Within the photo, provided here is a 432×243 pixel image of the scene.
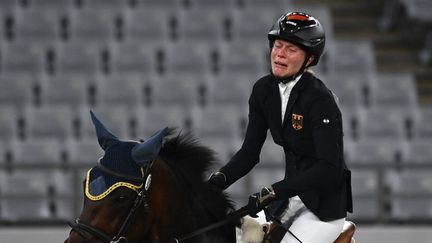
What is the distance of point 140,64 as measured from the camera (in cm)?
1059

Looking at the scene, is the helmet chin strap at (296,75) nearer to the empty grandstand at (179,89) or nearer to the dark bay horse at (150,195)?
the dark bay horse at (150,195)

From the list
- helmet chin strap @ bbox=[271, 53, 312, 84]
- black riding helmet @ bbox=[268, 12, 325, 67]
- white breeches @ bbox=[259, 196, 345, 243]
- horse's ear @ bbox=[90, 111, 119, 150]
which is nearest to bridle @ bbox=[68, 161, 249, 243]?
horse's ear @ bbox=[90, 111, 119, 150]

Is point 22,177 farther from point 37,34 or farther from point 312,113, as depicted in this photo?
point 312,113

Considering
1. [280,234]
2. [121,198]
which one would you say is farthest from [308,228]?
[121,198]

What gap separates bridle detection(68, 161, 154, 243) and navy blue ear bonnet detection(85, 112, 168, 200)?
1 centimetres

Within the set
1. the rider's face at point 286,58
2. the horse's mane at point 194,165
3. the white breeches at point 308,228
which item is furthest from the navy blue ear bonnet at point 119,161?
the white breeches at point 308,228

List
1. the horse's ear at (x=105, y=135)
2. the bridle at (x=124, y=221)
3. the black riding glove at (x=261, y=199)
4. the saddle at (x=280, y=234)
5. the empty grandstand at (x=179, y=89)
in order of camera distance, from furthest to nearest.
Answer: the empty grandstand at (x=179, y=89) → the saddle at (x=280, y=234) → the black riding glove at (x=261, y=199) → the horse's ear at (x=105, y=135) → the bridle at (x=124, y=221)

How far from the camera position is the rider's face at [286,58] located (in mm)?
3922

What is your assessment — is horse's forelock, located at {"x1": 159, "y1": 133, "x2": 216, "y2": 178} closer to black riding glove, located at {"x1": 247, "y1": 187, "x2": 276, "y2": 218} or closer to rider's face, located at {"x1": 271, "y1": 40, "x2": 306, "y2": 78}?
black riding glove, located at {"x1": 247, "y1": 187, "x2": 276, "y2": 218}

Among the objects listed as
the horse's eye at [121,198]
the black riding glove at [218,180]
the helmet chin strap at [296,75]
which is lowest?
the black riding glove at [218,180]

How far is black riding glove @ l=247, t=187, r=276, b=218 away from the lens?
385 cm

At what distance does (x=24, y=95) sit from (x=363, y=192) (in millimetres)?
3619

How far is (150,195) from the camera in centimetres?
375

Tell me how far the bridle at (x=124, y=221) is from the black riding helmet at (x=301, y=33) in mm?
731
